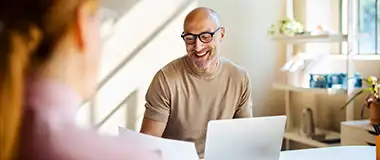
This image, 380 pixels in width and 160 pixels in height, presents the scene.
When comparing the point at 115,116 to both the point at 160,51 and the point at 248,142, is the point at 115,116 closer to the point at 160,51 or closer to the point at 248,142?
the point at 160,51

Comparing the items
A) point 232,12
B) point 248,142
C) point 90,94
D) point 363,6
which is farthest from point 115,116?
point 90,94

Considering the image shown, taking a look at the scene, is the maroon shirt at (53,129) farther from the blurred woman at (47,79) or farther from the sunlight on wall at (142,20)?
the sunlight on wall at (142,20)

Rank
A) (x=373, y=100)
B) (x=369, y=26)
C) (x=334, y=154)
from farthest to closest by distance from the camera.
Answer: (x=369, y=26), (x=373, y=100), (x=334, y=154)

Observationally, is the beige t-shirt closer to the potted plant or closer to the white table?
the white table

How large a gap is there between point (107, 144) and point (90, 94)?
6cm

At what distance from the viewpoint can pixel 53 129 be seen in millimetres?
470

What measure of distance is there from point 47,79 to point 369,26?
10.1 feet

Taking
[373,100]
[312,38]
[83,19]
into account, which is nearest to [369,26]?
[312,38]

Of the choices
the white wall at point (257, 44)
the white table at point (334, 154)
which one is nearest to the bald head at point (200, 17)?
the white table at point (334, 154)

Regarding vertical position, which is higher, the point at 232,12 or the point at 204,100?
the point at 232,12

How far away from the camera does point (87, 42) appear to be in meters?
0.49

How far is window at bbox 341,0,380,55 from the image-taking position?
10.3 ft

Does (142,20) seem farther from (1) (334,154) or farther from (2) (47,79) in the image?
(2) (47,79)

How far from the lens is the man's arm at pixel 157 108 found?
1852mm
